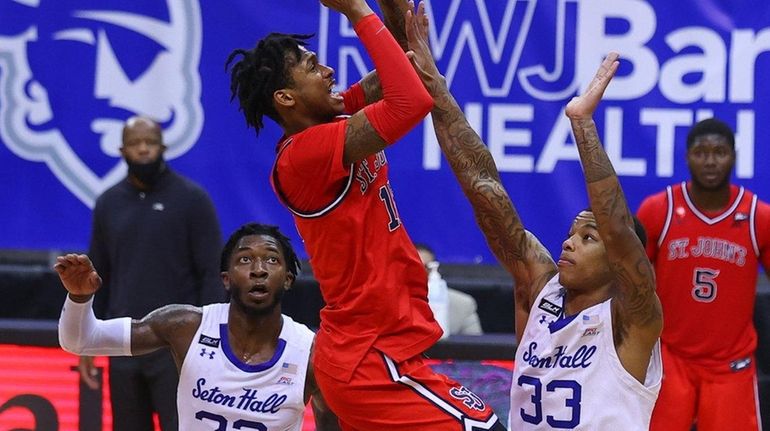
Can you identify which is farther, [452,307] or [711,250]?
[452,307]

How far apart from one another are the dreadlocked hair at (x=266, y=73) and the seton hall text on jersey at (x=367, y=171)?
1.08 feet

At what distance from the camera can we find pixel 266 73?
4516 millimetres

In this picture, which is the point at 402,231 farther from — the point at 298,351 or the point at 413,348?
the point at 298,351

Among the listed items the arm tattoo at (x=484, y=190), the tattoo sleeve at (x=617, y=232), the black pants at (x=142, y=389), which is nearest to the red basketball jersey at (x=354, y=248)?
the arm tattoo at (x=484, y=190)

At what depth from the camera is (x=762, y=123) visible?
7.97 m

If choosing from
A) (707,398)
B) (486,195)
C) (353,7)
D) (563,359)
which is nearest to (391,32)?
(353,7)

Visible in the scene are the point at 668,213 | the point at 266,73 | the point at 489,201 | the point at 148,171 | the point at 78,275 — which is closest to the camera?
the point at 266,73

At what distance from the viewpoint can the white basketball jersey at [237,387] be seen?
534cm

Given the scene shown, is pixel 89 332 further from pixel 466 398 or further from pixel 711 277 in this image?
pixel 711 277

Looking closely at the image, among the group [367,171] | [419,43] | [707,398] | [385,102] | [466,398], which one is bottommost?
[707,398]

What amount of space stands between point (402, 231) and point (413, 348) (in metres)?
0.35

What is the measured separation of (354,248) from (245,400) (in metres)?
1.18

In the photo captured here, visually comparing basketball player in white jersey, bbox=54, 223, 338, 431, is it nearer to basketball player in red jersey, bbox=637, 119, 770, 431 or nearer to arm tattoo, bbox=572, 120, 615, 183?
arm tattoo, bbox=572, 120, 615, 183

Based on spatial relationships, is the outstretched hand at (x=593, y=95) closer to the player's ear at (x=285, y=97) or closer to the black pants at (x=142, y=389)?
the player's ear at (x=285, y=97)
